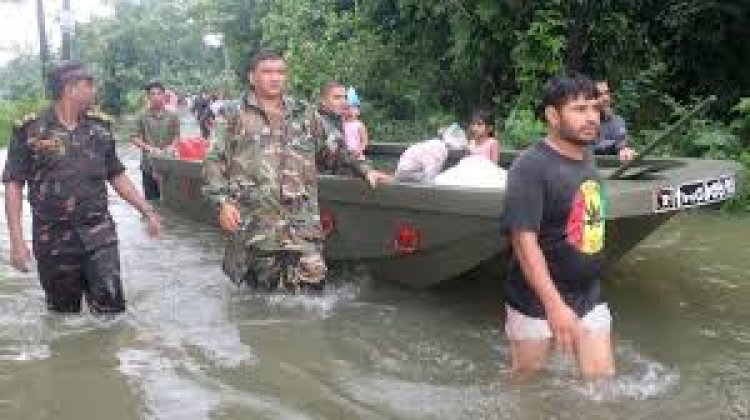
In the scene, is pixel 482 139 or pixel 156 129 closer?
pixel 482 139

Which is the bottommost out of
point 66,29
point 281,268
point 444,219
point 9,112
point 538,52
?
point 9,112

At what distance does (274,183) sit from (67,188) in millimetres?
1211

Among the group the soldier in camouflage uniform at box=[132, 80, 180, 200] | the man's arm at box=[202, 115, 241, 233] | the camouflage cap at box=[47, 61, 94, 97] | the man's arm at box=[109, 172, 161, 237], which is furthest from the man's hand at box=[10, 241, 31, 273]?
the soldier in camouflage uniform at box=[132, 80, 180, 200]

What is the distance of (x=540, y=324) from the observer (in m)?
4.57

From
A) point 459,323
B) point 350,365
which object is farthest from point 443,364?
point 459,323

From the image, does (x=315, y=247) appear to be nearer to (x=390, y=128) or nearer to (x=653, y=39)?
(x=653, y=39)

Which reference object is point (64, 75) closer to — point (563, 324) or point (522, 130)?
point (563, 324)

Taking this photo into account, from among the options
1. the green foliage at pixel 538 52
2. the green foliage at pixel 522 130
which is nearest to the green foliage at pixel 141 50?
the green foliage at pixel 538 52

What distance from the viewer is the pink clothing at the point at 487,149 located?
26.5 feet

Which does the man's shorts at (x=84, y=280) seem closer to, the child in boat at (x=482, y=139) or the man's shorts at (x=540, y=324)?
the man's shorts at (x=540, y=324)

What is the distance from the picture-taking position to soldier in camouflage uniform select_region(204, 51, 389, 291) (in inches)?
261

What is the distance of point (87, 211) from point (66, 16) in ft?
68.6

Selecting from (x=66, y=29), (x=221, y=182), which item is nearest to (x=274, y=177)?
(x=221, y=182)

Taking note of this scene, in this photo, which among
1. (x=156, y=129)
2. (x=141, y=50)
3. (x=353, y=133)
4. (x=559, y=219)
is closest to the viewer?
(x=559, y=219)
